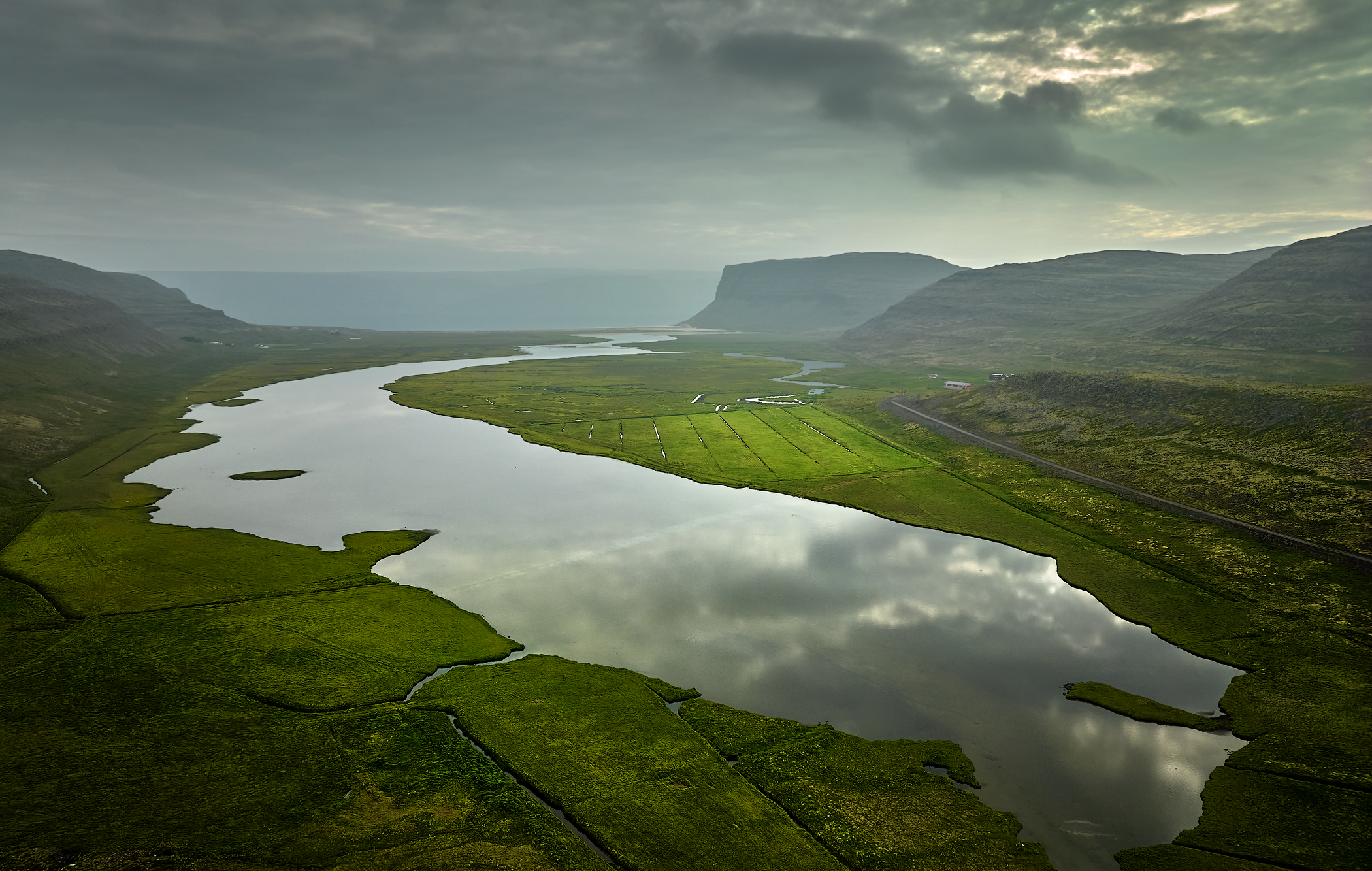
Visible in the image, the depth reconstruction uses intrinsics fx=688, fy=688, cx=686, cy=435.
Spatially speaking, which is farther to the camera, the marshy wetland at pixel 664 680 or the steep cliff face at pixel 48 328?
the steep cliff face at pixel 48 328

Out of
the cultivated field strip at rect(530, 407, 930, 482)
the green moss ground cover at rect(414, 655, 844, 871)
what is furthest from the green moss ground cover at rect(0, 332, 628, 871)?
the cultivated field strip at rect(530, 407, 930, 482)

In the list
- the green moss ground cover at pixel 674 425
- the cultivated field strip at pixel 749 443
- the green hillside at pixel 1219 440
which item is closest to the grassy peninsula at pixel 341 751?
the green moss ground cover at pixel 674 425

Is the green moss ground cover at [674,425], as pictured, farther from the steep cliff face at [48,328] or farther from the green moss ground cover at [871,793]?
the steep cliff face at [48,328]

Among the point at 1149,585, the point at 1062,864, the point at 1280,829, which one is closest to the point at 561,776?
the point at 1062,864

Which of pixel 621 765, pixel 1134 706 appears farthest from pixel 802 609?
pixel 621 765

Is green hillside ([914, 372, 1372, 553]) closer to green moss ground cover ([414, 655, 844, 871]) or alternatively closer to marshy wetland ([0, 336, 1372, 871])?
marshy wetland ([0, 336, 1372, 871])

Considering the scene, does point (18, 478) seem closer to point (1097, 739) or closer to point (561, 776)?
point (561, 776)
